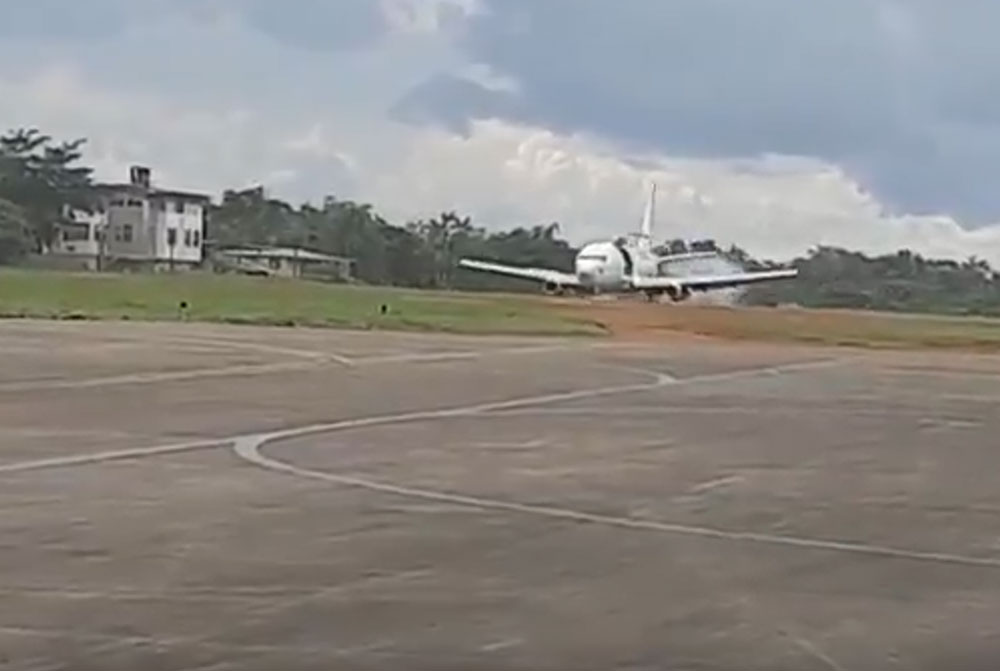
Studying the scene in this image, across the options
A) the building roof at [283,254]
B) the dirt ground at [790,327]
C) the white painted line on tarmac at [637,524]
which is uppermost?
the building roof at [283,254]

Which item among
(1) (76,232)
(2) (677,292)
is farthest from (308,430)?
(1) (76,232)

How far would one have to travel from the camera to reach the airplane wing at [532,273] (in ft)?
193

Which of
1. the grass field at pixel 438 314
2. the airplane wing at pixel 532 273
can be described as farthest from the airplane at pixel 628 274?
the grass field at pixel 438 314

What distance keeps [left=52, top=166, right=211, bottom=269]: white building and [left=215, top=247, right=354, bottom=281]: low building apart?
6.75ft

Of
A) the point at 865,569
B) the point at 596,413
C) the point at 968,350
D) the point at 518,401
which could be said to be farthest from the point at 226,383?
the point at 968,350

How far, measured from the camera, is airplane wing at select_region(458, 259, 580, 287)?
5872 centimetres

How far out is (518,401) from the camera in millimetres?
14945

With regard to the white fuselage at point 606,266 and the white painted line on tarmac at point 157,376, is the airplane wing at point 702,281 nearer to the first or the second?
the white fuselage at point 606,266

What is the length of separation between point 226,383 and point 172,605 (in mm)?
10442

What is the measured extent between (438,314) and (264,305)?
3.65 meters

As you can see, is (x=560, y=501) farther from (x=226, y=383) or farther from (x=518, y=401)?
(x=226, y=383)

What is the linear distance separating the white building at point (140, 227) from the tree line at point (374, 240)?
2.41 ft

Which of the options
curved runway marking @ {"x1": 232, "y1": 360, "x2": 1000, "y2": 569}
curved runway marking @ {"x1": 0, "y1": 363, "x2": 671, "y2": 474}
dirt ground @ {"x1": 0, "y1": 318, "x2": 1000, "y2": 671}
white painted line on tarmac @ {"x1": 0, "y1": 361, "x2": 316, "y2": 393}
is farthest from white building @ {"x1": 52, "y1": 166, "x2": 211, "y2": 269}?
curved runway marking @ {"x1": 232, "y1": 360, "x2": 1000, "y2": 569}

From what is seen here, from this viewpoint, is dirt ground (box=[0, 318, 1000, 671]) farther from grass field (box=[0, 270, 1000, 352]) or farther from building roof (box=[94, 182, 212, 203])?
building roof (box=[94, 182, 212, 203])
